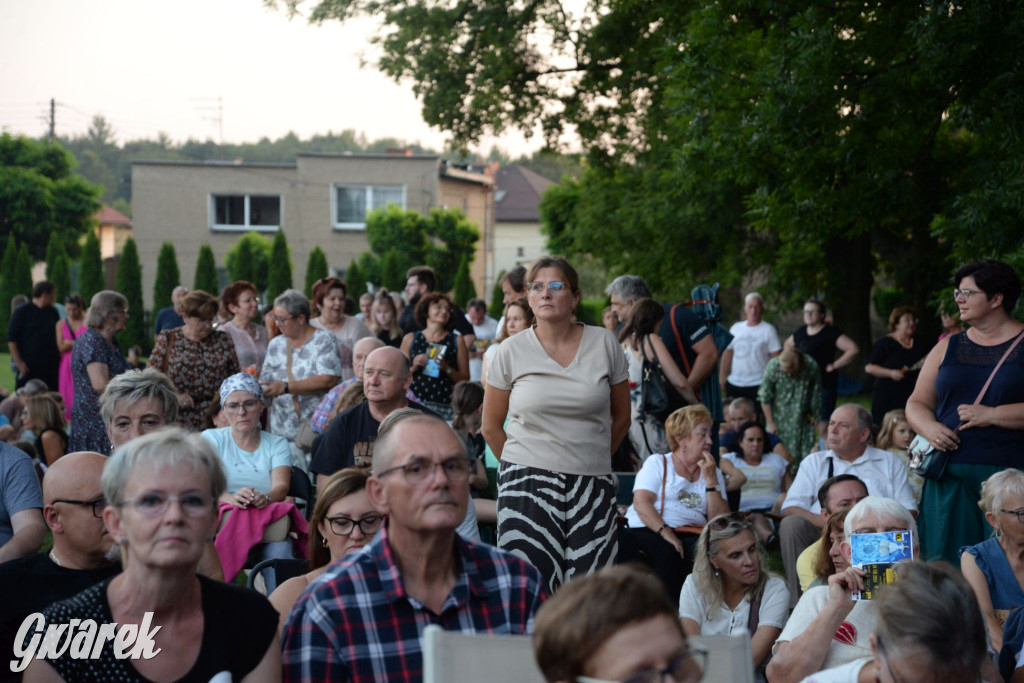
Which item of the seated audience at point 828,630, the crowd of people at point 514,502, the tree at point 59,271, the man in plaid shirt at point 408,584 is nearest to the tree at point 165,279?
the tree at point 59,271

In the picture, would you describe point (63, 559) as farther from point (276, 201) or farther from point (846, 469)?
point (276, 201)

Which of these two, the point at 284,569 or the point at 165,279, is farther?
the point at 165,279

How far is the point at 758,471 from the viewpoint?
25.7 feet

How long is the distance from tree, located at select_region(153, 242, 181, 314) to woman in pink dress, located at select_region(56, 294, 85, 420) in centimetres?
2141

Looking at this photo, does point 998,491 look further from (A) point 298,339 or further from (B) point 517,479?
(A) point 298,339

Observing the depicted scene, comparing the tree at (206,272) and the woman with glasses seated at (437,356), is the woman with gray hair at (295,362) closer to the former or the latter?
the woman with glasses seated at (437,356)

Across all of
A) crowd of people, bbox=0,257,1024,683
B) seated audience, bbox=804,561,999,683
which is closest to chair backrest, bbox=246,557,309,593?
crowd of people, bbox=0,257,1024,683

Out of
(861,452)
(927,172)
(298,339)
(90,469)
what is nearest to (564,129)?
(927,172)

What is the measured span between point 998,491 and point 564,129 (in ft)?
44.9

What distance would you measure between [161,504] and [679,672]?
130cm

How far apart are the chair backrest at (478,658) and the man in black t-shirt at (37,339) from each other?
428 inches

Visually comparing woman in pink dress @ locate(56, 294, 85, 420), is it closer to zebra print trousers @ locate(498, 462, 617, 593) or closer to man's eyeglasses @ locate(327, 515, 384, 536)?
zebra print trousers @ locate(498, 462, 617, 593)

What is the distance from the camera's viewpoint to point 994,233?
753 cm

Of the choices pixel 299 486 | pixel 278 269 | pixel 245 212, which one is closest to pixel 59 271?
pixel 278 269
